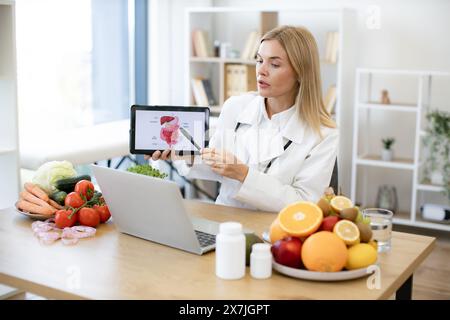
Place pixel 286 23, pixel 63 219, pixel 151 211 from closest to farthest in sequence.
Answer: pixel 151 211 < pixel 63 219 < pixel 286 23

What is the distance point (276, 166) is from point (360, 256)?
0.91 meters

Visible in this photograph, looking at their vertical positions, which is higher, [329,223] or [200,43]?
[200,43]

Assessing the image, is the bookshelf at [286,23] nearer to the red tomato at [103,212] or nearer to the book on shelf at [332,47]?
the book on shelf at [332,47]

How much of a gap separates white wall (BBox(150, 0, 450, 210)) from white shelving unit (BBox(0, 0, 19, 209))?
87.2 inches

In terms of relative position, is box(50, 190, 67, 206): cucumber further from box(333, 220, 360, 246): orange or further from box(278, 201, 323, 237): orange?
box(333, 220, 360, 246): orange

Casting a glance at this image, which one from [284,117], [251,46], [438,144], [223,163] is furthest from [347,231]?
[251,46]

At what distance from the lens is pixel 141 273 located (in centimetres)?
189

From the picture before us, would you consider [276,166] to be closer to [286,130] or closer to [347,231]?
[286,130]

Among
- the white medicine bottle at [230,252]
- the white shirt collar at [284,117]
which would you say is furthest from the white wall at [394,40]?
the white medicine bottle at [230,252]

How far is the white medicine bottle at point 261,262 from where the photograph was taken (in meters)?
1.84

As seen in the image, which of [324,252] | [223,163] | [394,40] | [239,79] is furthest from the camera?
[239,79]

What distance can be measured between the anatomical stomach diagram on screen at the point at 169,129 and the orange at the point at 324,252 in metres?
0.85

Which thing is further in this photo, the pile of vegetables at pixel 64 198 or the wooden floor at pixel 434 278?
the wooden floor at pixel 434 278
